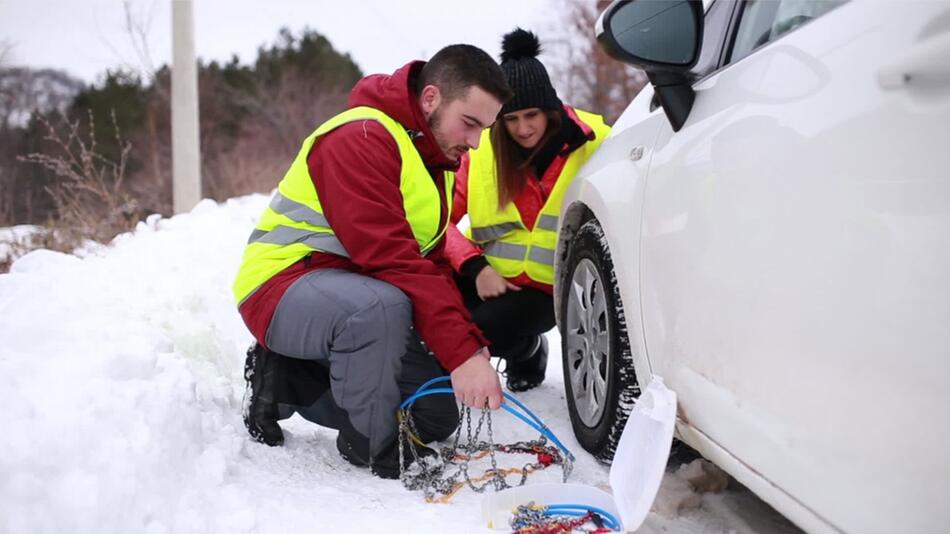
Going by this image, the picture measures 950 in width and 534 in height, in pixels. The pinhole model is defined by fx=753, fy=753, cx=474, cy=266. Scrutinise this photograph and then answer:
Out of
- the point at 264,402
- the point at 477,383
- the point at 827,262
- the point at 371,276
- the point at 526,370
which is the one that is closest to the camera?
the point at 827,262

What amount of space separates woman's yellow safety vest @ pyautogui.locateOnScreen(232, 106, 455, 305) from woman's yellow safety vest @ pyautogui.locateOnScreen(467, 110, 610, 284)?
712 millimetres

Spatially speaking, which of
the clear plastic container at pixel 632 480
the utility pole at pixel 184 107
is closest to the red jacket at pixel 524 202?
the clear plastic container at pixel 632 480

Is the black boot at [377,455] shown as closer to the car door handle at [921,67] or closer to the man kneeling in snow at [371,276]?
the man kneeling in snow at [371,276]

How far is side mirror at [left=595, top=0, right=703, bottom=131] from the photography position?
1.79 meters

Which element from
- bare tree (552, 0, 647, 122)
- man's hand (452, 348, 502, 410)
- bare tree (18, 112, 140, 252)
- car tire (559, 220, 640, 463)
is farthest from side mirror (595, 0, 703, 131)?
bare tree (552, 0, 647, 122)

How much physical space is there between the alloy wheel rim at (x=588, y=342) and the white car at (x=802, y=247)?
34cm

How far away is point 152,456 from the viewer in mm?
1932

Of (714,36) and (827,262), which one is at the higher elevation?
(714,36)

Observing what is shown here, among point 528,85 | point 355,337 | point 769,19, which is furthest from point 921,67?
point 528,85

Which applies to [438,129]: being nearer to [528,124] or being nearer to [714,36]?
[528,124]

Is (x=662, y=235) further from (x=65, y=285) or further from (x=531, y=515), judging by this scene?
(x=65, y=285)

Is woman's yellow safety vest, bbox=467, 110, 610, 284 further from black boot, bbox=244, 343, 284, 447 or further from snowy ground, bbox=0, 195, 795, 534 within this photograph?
black boot, bbox=244, 343, 284, 447

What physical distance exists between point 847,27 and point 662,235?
0.66 m

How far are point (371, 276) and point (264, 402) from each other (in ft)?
1.93
